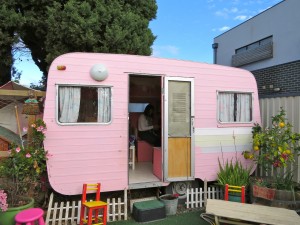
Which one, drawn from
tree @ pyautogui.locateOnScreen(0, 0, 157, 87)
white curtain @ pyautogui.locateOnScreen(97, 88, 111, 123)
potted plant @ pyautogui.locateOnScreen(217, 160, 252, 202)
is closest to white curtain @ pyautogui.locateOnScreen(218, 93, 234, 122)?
potted plant @ pyautogui.locateOnScreen(217, 160, 252, 202)

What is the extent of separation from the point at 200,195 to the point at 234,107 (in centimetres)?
209

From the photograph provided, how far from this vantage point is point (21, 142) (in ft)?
16.3

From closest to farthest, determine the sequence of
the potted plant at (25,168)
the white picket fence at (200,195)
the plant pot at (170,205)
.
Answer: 1. the potted plant at (25,168)
2. the plant pot at (170,205)
3. the white picket fence at (200,195)

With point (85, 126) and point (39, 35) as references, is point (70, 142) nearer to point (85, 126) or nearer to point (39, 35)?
point (85, 126)

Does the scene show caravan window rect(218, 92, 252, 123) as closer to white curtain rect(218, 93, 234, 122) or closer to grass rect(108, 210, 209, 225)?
white curtain rect(218, 93, 234, 122)

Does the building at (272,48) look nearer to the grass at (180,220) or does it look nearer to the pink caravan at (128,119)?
the pink caravan at (128,119)

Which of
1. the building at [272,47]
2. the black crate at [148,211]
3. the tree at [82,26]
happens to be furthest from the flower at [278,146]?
the tree at [82,26]

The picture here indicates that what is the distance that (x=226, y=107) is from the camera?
19.4ft

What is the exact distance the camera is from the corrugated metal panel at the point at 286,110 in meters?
5.67

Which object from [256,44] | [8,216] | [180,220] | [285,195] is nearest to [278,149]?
[285,195]

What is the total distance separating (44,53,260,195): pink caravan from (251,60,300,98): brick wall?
3638 mm

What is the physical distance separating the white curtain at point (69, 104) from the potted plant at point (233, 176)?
126 inches

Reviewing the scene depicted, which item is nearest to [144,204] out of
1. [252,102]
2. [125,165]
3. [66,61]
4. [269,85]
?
[125,165]

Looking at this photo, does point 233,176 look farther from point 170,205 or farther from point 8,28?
point 8,28
